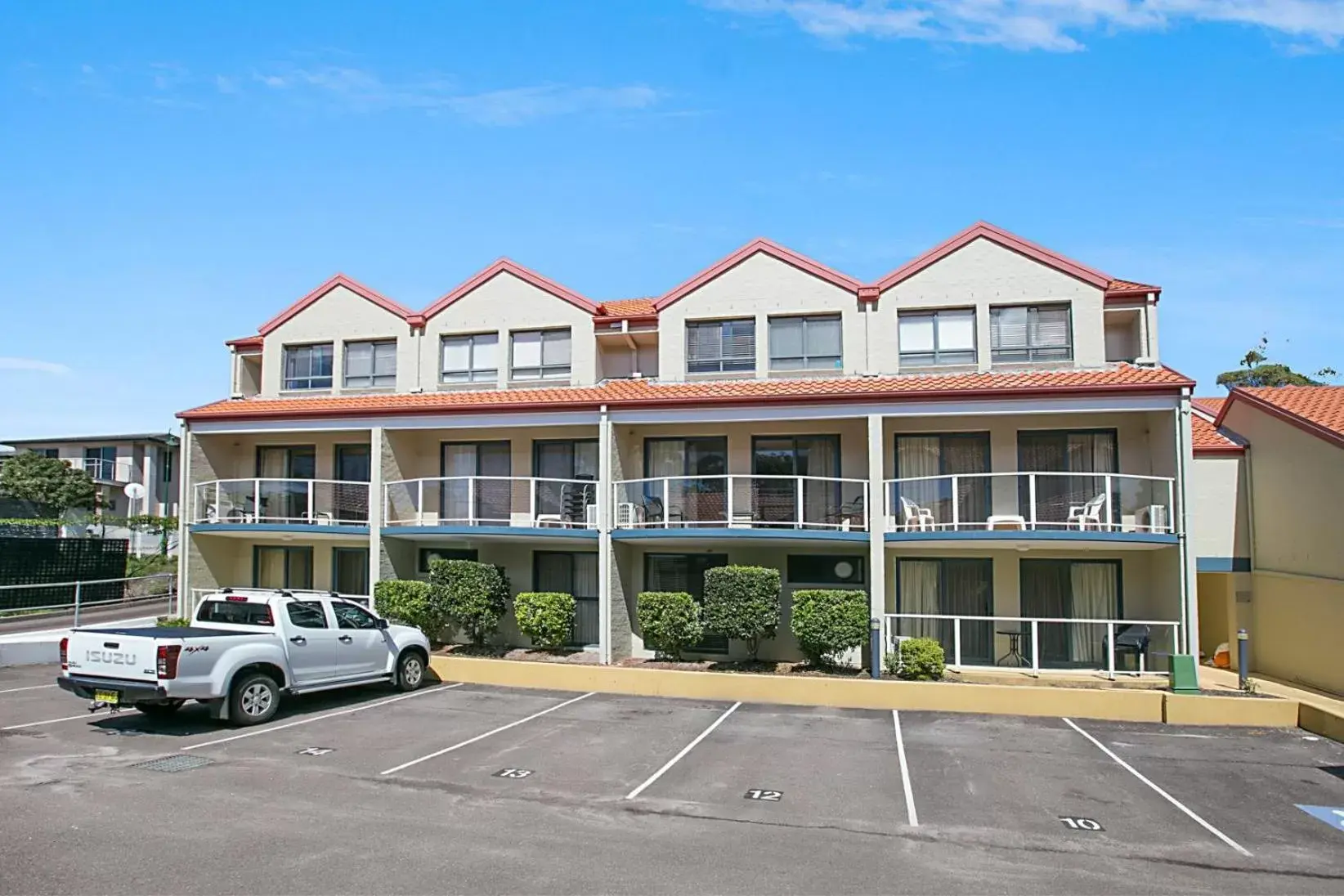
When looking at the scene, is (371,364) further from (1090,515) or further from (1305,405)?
(1305,405)

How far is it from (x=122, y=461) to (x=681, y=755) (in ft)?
140

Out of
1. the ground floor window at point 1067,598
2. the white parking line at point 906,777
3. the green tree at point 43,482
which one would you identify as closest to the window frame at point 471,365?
the white parking line at point 906,777

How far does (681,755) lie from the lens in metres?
12.4

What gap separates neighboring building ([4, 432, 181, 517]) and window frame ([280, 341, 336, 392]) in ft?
82.2

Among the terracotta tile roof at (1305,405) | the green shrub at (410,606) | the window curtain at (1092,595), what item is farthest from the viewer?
the green shrub at (410,606)

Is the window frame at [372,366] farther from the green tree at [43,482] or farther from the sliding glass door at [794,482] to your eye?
the green tree at [43,482]

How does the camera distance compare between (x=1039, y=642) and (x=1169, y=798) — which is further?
(x=1039, y=642)

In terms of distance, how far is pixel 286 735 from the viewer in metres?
12.9

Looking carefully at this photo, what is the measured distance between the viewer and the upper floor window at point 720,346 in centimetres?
2128

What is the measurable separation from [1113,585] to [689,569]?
8576 millimetres

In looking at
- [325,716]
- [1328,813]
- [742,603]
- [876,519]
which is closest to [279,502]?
[325,716]

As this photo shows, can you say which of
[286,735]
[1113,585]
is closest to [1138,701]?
[1113,585]

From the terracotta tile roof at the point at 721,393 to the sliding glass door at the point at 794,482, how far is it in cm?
133

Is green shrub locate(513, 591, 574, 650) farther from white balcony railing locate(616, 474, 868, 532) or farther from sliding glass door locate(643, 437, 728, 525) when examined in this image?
sliding glass door locate(643, 437, 728, 525)
